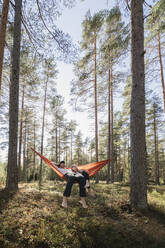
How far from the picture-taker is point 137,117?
3.65 meters

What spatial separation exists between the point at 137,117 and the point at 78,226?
275 centimetres

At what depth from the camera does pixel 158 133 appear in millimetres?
14844

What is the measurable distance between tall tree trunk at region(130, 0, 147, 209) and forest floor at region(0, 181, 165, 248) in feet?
1.32

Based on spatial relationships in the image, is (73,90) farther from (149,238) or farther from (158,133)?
(158,133)

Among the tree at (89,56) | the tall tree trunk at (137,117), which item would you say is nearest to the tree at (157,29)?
the tall tree trunk at (137,117)

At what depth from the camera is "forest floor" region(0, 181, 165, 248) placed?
7.14 feet

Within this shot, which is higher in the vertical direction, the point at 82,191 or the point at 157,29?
the point at 157,29

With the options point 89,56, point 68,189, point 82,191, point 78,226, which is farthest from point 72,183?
point 89,56

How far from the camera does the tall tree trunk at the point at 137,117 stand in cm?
336

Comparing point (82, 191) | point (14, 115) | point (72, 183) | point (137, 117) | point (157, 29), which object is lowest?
point (82, 191)

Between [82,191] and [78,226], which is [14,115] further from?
[78,226]

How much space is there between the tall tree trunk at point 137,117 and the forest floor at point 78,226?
40cm

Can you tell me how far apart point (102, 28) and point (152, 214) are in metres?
10.4

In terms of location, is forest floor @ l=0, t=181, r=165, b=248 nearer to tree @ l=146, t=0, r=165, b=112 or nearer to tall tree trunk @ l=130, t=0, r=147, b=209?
tall tree trunk @ l=130, t=0, r=147, b=209
